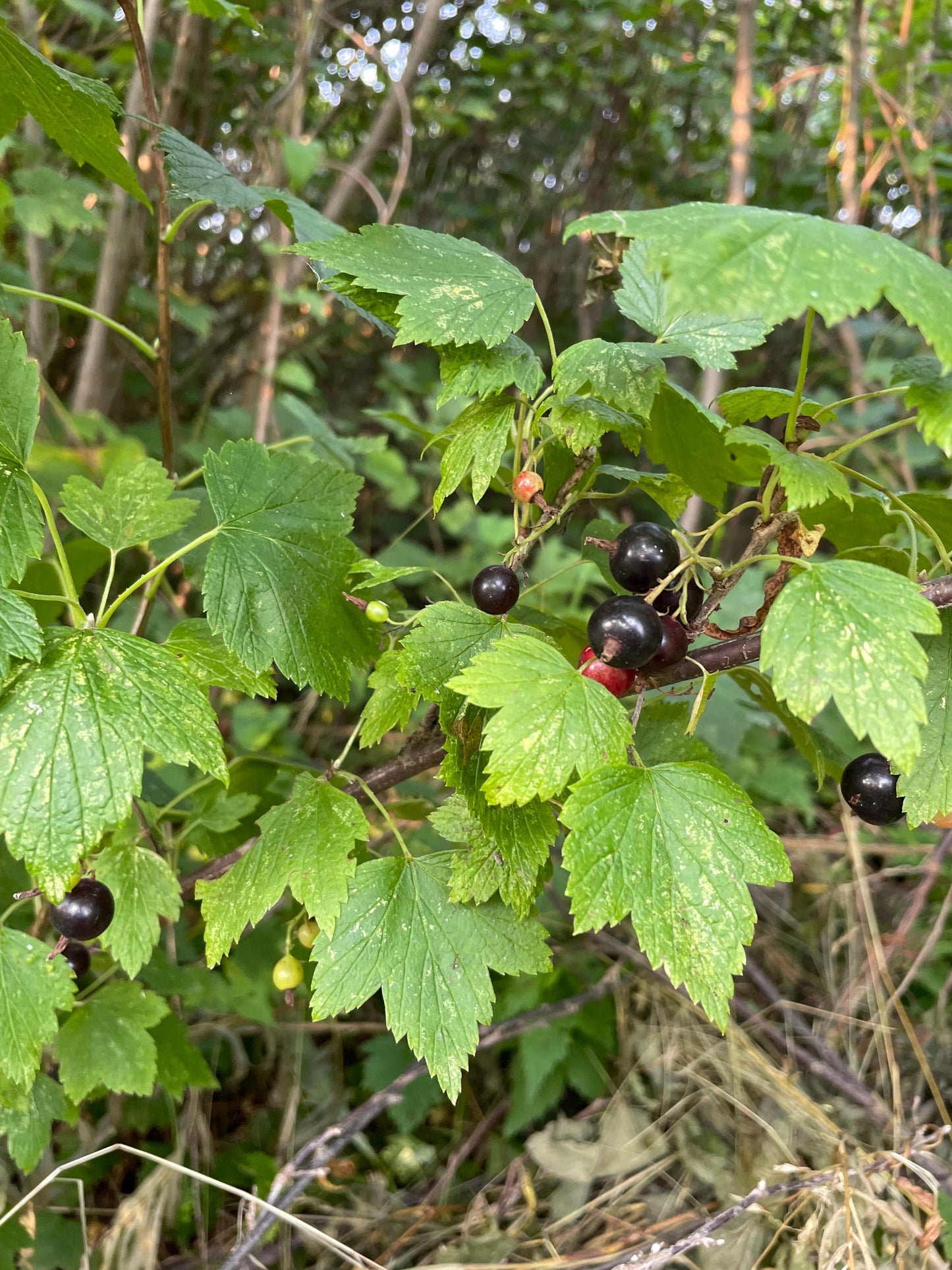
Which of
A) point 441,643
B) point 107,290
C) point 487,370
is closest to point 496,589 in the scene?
point 441,643

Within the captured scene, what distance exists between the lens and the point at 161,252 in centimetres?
84

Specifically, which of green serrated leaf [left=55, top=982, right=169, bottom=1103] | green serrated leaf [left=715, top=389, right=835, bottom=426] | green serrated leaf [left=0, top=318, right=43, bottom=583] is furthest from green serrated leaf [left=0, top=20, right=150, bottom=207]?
green serrated leaf [left=55, top=982, right=169, bottom=1103]

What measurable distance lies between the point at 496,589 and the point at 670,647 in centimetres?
14

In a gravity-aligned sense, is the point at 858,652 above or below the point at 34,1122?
above

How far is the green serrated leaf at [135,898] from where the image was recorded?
0.71 m

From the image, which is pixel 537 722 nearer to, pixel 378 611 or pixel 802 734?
pixel 378 611

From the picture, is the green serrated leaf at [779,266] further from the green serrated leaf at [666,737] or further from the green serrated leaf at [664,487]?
the green serrated leaf at [666,737]

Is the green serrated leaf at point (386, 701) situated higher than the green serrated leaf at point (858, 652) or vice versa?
the green serrated leaf at point (858, 652)

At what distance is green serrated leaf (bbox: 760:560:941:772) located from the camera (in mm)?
485

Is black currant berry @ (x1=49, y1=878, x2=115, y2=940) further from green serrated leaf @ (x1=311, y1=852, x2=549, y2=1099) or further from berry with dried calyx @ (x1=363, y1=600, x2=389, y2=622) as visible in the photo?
berry with dried calyx @ (x1=363, y1=600, x2=389, y2=622)

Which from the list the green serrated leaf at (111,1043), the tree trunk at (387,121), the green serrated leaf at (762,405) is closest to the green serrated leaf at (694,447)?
the green serrated leaf at (762,405)

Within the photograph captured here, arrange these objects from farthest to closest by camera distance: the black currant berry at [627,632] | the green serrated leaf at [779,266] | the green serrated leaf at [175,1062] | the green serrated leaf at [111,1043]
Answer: the green serrated leaf at [175,1062], the green serrated leaf at [111,1043], the black currant berry at [627,632], the green serrated leaf at [779,266]

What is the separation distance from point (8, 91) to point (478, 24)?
255 cm

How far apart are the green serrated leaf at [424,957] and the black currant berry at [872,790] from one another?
28cm
